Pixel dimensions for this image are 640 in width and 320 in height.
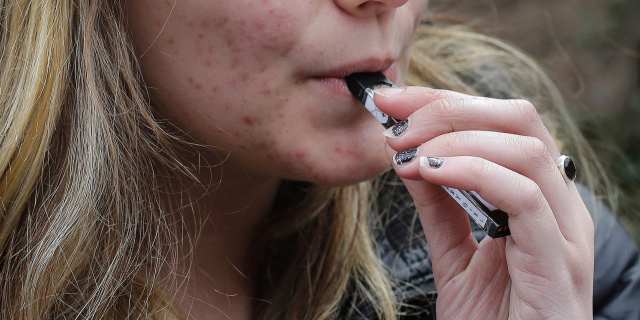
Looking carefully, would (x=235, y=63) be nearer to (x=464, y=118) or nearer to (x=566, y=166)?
(x=464, y=118)

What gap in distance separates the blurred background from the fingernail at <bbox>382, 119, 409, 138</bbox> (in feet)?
7.53

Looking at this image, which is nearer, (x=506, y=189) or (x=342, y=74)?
(x=506, y=189)

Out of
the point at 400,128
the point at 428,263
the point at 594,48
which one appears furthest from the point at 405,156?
the point at 594,48

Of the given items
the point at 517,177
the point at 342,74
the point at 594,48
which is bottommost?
the point at 594,48

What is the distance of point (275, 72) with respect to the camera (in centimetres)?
107

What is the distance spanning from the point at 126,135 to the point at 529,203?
31.1 inches

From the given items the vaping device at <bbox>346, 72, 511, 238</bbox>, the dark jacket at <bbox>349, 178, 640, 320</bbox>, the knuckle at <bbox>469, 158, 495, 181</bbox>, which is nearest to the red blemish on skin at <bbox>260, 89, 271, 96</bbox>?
the vaping device at <bbox>346, 72, 511, 238</bbox>

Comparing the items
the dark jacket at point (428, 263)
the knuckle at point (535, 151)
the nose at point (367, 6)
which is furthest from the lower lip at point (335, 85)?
the dark jacket at point (428, 263)

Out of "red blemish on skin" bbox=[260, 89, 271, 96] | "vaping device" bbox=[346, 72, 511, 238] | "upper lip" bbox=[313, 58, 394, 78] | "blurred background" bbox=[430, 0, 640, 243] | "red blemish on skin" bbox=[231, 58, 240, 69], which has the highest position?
"red blemish on skin" bbox=[231, 58, 240, 69]

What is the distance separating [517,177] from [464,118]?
0.14 m

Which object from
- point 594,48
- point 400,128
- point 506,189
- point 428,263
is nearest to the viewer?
point 506,189

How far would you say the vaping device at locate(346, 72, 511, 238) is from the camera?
972 millimetres

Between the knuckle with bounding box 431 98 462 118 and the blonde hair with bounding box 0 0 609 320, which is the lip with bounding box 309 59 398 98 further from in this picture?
the blonde hair with bounding box 0 0 609 320

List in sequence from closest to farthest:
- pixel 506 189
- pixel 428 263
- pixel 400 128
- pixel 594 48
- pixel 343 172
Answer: pixel 506 189, pixel 400 128, pixel 343 172, pixel 428 263, pixel 594 48
